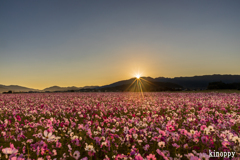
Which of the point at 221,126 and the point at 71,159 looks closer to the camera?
the point at 71,159

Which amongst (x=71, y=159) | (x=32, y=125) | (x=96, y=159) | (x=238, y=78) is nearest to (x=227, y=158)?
(x=96, y=159)

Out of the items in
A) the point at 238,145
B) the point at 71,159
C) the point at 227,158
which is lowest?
the point at 71,159

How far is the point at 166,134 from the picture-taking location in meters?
3.41

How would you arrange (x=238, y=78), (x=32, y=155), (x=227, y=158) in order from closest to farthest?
(x=227, y=158) → (x=32, y=155) → (x=238, y=78)

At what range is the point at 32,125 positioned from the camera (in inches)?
206

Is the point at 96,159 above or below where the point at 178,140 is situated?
below

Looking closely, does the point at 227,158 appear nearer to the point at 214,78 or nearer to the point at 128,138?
the point at 128,138

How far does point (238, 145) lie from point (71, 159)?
329 centimetres

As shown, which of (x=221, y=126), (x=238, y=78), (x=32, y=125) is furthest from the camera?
(x=238, y=78)

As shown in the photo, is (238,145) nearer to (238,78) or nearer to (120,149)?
(120,149)

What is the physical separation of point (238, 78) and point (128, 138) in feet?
579

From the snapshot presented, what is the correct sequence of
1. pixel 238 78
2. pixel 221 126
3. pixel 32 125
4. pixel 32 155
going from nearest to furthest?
pixel 32 155 < pixel 221 126 < pixel 32 125 < pixel 238 78

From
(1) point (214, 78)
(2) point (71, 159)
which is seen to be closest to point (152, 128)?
(2) point (71, 159)

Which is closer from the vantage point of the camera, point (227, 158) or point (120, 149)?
point (227, 158)
